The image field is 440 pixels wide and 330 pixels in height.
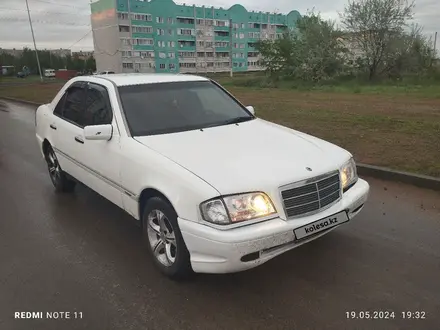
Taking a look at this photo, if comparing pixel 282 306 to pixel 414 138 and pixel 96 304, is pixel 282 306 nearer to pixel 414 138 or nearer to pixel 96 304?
pixel 96 304

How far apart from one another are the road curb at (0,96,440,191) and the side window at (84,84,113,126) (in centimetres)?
401

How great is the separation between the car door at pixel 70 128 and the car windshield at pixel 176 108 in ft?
2.73

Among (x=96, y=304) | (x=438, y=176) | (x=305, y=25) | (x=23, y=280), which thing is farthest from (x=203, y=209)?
(x=305, y=25)

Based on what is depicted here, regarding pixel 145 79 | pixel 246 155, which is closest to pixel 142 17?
pixel 145 79

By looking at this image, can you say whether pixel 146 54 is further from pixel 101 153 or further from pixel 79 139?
pixel 101 153

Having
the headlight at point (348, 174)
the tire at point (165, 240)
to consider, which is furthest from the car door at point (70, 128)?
the headlight at point (348, 174)

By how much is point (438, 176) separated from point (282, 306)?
3.67 metres

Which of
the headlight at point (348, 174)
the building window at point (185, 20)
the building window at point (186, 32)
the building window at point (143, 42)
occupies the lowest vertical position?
the headlight at point (348, 174)

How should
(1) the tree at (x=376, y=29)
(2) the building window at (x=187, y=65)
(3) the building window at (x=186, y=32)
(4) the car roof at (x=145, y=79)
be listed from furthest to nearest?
(2) the building window at (x=187, y=65) → (3) the building window at (x=186, y=32) → (1) the tree at (x=376, y=29) → (4) the car roof at (x=145, y=79)

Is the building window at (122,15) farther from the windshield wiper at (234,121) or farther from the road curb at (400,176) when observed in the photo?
the windshield wiper at (234,121)

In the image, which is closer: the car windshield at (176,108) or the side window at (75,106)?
the car windshield at (176,108)

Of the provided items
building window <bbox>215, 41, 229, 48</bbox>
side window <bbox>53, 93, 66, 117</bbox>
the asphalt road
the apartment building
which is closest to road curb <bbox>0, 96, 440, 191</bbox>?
the asphalt road

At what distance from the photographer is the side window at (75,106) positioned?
14.9 feet

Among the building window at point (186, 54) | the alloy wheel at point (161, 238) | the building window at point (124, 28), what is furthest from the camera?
the building window at point (186, 54)
